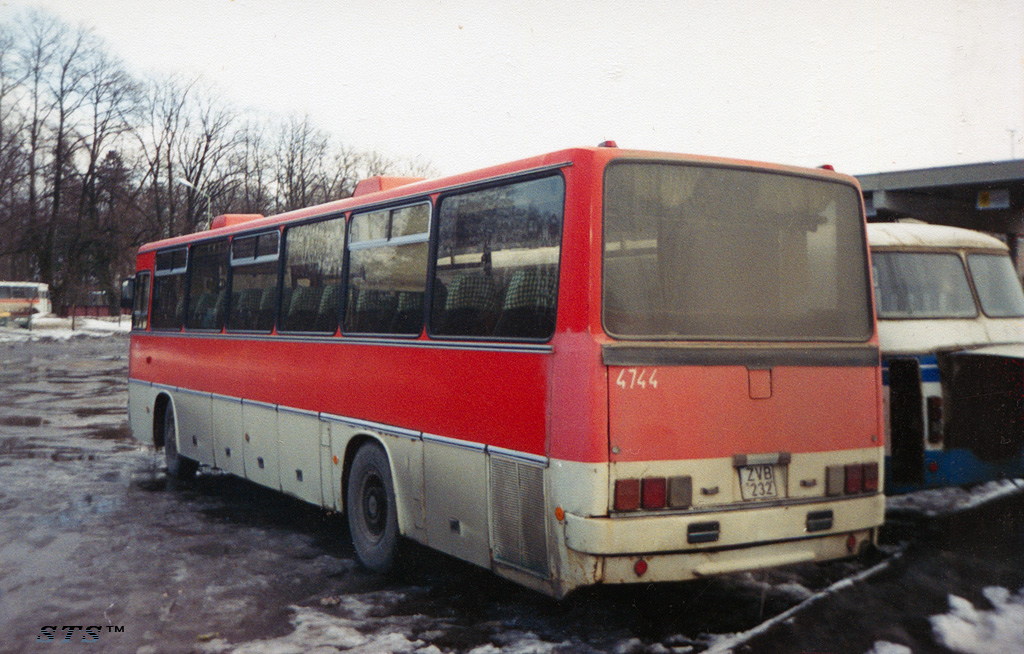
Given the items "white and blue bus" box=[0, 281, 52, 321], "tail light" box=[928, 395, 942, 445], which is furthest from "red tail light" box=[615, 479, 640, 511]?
"white and blue bus" box=[0, 281, 52, 321]

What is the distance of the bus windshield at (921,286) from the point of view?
897 cm

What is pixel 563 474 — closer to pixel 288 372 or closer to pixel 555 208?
pixel 555 208

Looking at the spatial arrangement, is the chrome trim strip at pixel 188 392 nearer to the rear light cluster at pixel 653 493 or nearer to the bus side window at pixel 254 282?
the bus side window at pixel 254 282

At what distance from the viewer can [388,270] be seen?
7.14 metres

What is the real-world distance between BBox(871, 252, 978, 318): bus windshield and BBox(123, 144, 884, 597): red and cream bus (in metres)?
3.10

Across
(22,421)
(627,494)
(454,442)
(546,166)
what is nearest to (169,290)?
(22,421)

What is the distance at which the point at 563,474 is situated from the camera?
5.07m

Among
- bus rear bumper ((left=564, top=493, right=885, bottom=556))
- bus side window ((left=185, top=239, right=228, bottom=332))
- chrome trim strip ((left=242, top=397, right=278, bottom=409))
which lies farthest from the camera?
bus side window ((left=185, top=239, right=228, bottom=332))

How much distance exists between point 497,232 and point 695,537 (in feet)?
7.30

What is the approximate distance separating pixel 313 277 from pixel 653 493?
4352mm

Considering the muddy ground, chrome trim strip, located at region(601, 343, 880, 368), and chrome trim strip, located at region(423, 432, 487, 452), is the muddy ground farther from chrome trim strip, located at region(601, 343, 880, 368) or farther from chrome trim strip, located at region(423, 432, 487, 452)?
chrome trim strip, located at region(601, 343, 880, 368)

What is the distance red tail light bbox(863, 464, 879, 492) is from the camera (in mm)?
5891

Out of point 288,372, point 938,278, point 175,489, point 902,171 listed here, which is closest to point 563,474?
point 288,372

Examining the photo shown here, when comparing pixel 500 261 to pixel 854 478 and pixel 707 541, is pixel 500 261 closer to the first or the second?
pixel 707 541
